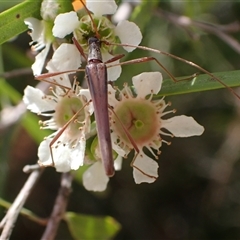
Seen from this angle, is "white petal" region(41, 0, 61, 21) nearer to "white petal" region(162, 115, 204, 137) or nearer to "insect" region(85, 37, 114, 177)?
"insect" region(85, 37, 114, 177)

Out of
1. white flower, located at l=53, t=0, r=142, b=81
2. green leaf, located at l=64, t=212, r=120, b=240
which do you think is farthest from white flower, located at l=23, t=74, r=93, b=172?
green leaf, located at l=64, t=212, r=120, b=240

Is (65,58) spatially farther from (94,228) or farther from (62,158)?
(94,228)

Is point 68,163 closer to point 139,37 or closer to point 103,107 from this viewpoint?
point 103,107

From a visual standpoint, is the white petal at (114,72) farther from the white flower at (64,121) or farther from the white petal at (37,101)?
the white petal at (37,101)

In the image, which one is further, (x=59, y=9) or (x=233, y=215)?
(x=233, y=215)

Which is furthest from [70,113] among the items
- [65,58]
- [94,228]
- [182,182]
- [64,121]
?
[182,182]

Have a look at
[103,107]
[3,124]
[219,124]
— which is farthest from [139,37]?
[219,124]

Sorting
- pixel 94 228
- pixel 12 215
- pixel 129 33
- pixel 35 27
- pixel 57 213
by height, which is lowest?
pixel 94 228
